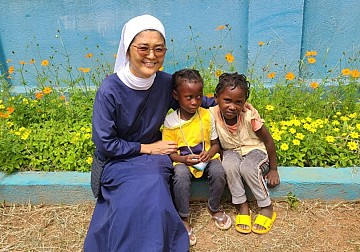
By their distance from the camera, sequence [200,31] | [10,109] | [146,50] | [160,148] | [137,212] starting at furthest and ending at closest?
Result: [200,31] → [10,109] → [160,148] → [146,50] → [137,212]

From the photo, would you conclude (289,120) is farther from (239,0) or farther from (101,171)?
(101,171)

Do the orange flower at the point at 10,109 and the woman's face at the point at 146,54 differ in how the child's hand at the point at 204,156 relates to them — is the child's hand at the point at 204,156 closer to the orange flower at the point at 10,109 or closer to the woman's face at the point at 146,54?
the woman's face at the point at 146,54

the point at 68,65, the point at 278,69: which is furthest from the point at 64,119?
the point at 278,69

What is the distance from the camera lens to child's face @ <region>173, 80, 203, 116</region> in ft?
9.34

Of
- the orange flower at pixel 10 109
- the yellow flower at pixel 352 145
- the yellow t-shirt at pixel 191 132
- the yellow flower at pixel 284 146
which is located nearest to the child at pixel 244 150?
the yellow t-shirt at pixel 191 132

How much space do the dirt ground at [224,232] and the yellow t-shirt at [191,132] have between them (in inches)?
20.3

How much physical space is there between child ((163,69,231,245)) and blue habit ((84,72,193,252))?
9cm

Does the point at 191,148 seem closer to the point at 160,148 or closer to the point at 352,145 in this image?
the point at 160,148

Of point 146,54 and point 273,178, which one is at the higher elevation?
point 146,54

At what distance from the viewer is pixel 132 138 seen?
297cm

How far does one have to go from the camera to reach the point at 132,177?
2.69 meters

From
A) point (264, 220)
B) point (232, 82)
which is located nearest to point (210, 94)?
point (232, 82)

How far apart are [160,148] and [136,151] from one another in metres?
0.19

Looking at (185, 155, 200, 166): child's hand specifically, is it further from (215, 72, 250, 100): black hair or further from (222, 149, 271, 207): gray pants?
(215, 72, 250, 100): black hair
